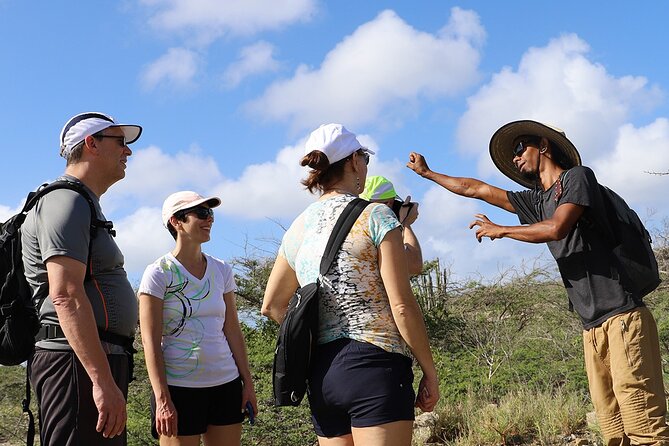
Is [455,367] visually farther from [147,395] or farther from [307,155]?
[307,155]

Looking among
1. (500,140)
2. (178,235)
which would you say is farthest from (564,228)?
(178,235)

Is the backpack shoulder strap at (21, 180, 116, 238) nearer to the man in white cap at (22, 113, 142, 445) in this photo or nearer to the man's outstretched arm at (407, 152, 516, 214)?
the man in white cap at (22, 113, 142, 445)

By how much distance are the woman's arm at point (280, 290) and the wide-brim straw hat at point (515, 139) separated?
7.20 ft

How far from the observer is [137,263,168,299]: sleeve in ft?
14.3

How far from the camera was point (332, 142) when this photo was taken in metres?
3.37

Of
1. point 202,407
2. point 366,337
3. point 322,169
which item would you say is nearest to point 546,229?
point 322,169

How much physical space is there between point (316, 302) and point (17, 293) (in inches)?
52.7

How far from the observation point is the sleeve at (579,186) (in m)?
4.33

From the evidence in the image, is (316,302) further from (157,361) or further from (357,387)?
(157,361)

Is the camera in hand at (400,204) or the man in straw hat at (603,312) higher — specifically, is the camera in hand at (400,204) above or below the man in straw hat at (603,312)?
above

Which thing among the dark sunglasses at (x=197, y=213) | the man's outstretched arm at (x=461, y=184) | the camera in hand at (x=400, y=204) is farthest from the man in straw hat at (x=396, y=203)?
the dark sunglasses at (x=197, y=213)

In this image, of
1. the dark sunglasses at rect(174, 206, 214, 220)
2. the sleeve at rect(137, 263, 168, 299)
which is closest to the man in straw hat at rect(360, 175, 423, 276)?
the dark sunglasses at rect(174, 206, 214, 220)

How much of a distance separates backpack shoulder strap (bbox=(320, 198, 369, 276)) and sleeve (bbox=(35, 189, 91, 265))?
40.4 inches

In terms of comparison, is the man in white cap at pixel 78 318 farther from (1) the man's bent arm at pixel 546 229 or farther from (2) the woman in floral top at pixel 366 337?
(1) the man's bent arm at pixel 546 229
